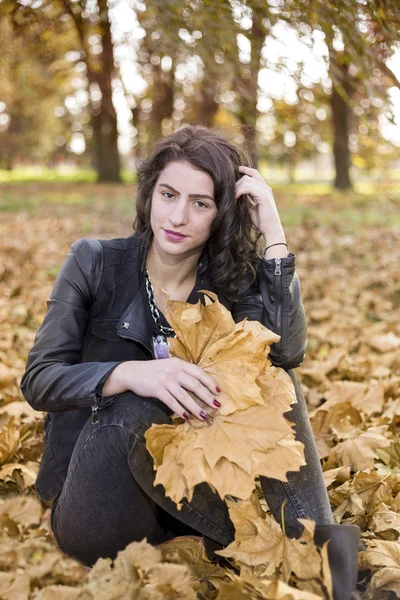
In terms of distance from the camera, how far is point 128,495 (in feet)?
5.77

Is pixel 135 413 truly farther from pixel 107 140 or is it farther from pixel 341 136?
pixel 107 140

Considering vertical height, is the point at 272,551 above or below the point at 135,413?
below

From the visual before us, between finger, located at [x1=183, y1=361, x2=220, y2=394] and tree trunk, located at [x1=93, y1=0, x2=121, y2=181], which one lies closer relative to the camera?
finger, located at [x1=183, y1=361, x2=220, y2=394]

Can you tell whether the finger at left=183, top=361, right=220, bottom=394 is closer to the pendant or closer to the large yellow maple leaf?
the large yellow maple leaf

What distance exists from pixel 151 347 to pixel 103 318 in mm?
179

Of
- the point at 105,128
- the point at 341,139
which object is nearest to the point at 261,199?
the point at 341,139

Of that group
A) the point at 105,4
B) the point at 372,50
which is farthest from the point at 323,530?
the point at 105,4

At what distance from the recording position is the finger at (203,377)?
163cm

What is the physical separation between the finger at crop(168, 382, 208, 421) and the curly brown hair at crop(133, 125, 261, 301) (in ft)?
2.16

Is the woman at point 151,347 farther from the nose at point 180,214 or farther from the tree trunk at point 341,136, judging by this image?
the tree trunk at point 341,136

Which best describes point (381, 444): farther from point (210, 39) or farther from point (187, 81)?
point (187, 81)

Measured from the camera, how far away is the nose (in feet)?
6.72

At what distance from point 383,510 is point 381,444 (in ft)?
1.31

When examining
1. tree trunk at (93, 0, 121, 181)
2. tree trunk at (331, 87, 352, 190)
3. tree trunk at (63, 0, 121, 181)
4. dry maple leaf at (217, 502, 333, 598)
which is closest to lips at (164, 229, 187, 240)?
dry maple leaf at (217, 502, 333, 598)
